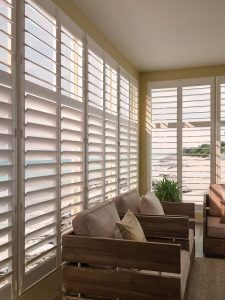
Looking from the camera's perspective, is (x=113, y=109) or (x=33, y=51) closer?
(x=33, y=51)

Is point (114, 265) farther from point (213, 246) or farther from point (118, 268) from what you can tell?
point (213, 246)

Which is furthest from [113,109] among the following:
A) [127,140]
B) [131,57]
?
[131,57]

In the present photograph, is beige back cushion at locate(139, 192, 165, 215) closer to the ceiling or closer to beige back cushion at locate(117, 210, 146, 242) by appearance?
A: beige back cushion at locate(117, 210, 146, 242)

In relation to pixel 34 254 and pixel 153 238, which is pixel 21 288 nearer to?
pixel 34 254

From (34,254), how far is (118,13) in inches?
Result: 105

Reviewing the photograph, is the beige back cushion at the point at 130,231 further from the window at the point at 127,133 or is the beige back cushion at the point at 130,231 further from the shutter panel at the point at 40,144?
the window at the point at 127,133

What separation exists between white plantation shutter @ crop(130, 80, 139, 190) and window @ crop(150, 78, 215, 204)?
40 cm

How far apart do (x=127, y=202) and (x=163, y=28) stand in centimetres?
222

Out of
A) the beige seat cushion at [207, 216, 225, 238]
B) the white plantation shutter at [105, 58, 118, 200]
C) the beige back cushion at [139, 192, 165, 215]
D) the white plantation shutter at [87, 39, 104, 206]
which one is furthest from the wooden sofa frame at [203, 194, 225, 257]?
the white plantation shutter at [87, 39, 104, 206]

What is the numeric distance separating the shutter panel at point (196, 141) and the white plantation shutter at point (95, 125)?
2332mm

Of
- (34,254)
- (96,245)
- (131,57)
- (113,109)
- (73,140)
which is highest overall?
(131,57)

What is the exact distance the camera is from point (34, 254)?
252 centimetres

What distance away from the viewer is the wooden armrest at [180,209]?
397 centimetres

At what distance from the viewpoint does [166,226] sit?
314cm
